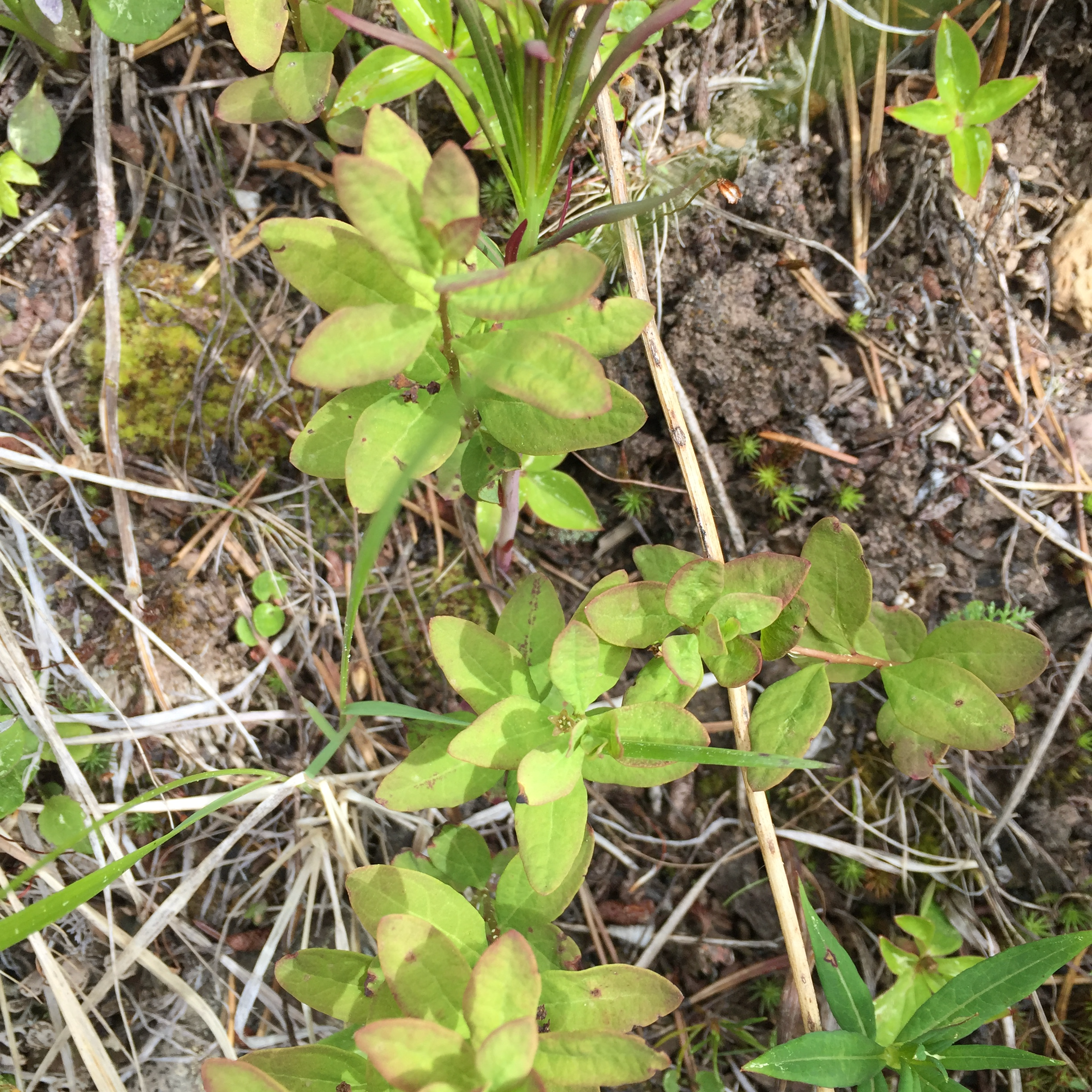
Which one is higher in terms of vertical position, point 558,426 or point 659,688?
point 558,426

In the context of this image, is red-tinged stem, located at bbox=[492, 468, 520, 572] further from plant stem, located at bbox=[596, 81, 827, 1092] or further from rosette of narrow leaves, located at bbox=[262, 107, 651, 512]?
plant stem, located at bbox=[596, 81, 827, 1092]

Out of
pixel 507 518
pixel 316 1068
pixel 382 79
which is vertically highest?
pixel 382 79

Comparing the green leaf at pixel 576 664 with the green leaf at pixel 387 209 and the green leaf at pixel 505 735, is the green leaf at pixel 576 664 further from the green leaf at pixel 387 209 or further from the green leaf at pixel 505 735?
the green leaf at pixel 387 209

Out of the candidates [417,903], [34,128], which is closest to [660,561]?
[417,903]

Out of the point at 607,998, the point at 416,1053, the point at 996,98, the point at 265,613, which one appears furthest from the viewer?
the point at 265,613

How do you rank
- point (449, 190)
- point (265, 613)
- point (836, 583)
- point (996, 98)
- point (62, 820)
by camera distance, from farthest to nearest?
point (265, 613)
point (62, 820)
point (996, 98)
point (836, 583)
point (449, 190)

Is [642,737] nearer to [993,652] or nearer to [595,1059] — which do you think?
[595,1059]

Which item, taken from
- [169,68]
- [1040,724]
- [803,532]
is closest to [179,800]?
[803,532]
